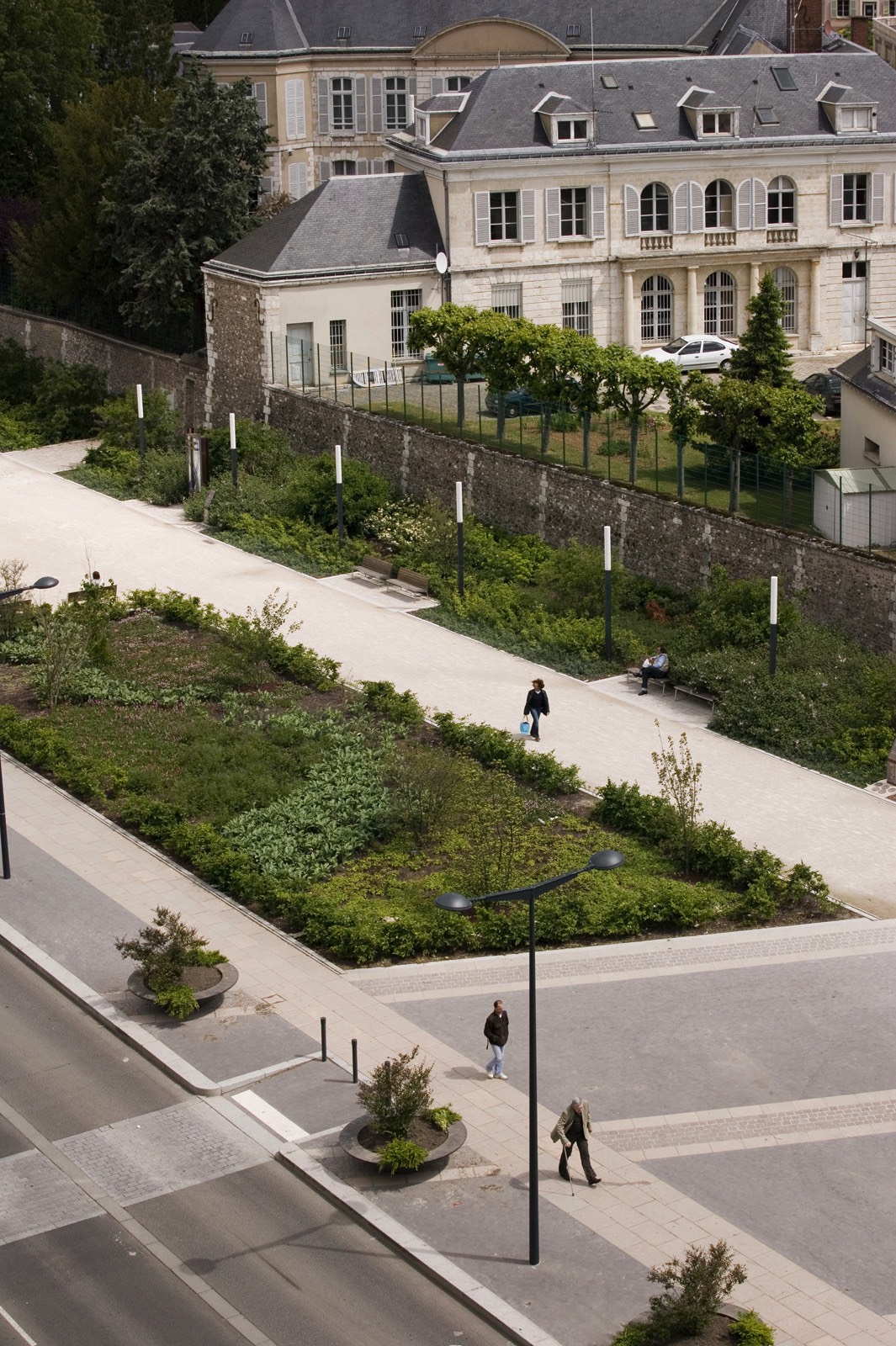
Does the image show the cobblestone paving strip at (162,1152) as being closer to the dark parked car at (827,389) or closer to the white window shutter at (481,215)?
the dark parked car at (827,389)

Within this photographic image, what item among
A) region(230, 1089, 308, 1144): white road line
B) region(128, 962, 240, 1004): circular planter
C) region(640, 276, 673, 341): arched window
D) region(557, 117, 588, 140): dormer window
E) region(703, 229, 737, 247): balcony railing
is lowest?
region(230, 1089, 308, 1144): white road line

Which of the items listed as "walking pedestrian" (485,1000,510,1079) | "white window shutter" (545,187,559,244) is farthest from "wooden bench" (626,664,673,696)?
"white window shutter" (545,187,559,244)

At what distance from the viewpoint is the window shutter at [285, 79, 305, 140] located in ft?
227

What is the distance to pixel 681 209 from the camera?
178ft

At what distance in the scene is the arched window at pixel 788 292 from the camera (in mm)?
55438

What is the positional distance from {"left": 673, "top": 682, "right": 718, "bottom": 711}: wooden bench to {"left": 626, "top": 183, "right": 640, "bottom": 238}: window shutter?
69.3ft

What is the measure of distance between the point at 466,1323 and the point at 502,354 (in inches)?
1168

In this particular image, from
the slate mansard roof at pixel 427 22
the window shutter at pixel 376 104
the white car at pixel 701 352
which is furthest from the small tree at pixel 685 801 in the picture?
the slate mansard roof at pixel 427 22

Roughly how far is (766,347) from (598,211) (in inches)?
471

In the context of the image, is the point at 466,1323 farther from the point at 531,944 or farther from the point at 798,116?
the point at 798,116

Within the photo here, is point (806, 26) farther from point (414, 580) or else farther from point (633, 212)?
point (414, 580)

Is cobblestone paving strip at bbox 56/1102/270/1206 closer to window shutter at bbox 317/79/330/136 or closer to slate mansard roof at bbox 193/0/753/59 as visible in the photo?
window shutter at bbox 317/79/330/136

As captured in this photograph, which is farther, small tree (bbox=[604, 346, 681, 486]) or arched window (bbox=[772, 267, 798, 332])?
arched window (bbox=[772, 267, 798, 332])

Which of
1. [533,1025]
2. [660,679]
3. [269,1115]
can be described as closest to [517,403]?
[660,679]
